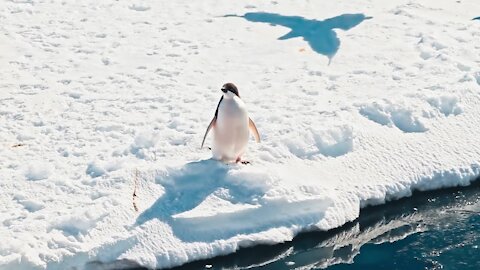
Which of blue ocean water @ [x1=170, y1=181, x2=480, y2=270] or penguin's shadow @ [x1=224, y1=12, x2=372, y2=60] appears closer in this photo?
blue ocean water @ [x1=170, y1=181, x2=480, y2=270]

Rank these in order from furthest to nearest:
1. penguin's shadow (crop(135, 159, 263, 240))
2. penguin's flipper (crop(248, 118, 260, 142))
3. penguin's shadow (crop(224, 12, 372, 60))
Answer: penguin's shadow (crop(224, 12, 372, 60)), penguin's flipper (crop(248, 118, 260, 142)), penguin's shadow (crop(135, 159, 263, 240))

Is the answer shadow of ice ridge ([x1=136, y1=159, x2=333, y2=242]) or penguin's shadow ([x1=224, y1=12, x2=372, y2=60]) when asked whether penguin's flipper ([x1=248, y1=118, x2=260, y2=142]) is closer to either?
shadow of ice ridge ([x1=136, y1=159, x2=333, y2=242])

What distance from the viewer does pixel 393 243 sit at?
6.54m

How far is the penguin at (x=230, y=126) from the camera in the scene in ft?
22.2

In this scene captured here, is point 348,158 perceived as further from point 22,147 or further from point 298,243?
point 22,147

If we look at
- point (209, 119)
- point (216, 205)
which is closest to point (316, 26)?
point (209, 119)

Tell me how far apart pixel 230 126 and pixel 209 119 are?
3.15 feet

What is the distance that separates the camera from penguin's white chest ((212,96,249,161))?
6.77 metres

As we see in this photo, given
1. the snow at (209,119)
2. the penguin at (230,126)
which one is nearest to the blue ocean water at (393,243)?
the snow at (209,119)

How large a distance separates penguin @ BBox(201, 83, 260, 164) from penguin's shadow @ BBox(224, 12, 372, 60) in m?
2.56

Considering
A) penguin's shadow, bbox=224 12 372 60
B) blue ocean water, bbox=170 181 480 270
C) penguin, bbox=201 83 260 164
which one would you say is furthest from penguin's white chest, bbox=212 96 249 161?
penguin's shadow, bbox=224 12 372 60

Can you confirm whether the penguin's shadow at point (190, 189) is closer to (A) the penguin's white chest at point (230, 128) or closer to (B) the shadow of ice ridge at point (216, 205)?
(B) the shadow of ice ridge at point (216, 205)

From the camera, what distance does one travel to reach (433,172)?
7113 mm

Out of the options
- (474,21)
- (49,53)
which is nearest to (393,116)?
(474,21)
